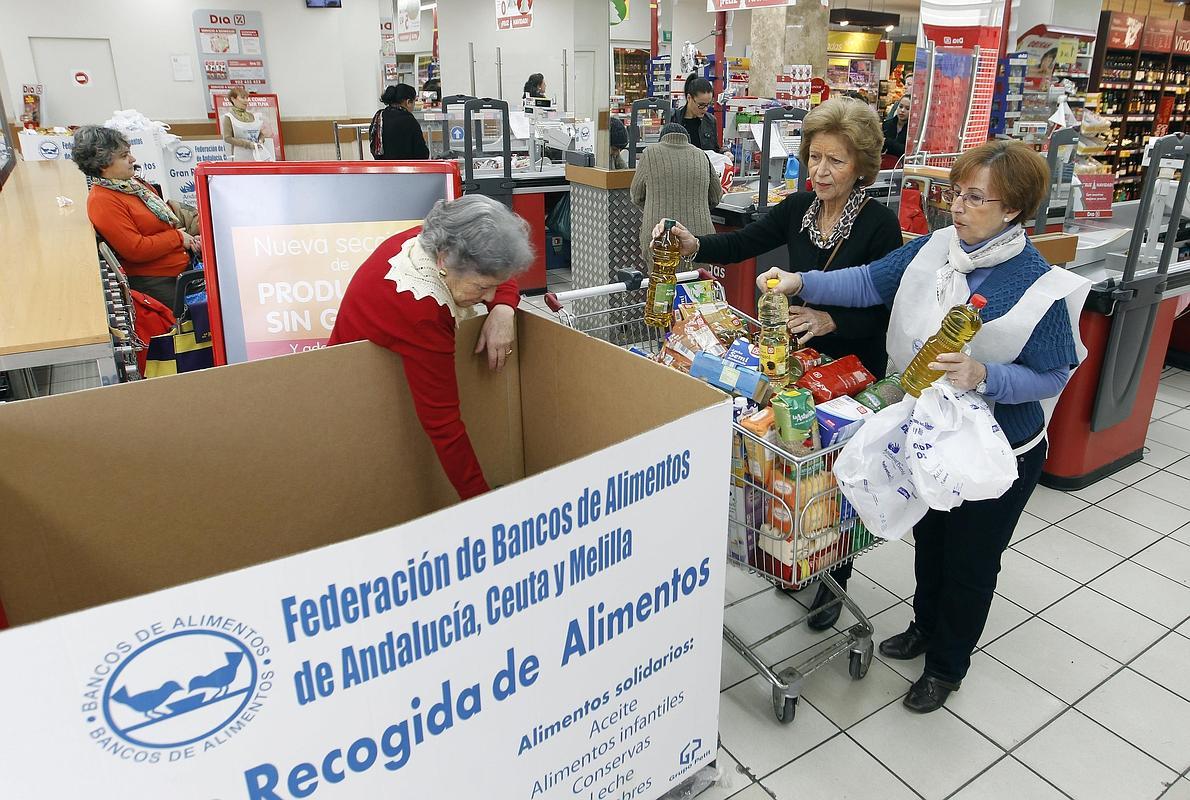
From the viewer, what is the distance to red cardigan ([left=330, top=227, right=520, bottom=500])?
1.81 meters

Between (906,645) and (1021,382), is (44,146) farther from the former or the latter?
(1021,382)

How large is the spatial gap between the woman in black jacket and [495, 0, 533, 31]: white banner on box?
190cm

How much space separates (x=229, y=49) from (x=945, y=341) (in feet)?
41.7

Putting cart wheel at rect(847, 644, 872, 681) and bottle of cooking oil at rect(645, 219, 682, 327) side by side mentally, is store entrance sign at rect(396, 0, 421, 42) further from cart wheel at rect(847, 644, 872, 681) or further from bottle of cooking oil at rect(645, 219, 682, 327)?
cart wheel at rect(847, 644, 872, 681)

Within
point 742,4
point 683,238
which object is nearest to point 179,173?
→ point 742,4

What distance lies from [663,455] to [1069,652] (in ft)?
6.77

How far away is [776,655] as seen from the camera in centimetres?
259

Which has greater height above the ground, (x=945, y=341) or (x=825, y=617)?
(x=945, y=341)

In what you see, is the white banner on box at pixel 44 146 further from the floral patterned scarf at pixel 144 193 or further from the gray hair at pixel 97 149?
the floral patterned scarf at pixel 144 193

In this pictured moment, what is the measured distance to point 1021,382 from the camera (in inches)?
72.2

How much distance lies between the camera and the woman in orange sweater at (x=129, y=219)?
12.8 feet

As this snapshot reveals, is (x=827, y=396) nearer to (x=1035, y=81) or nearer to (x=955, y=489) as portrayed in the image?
(x=955, y=489)

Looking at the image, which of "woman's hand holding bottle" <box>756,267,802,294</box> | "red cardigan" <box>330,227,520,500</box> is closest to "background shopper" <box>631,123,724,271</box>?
"woman's hand holding bottle" <box>756,267,802,294</box>

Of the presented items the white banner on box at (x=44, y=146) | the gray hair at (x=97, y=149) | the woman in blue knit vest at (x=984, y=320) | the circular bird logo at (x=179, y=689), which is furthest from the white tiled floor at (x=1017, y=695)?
the white banner on box at (x=44, y=146)
